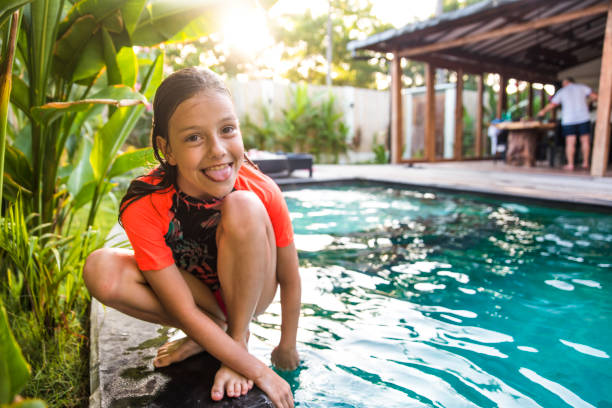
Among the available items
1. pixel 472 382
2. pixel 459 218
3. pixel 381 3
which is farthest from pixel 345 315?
pixel 381 3

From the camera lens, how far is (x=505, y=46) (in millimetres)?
10492

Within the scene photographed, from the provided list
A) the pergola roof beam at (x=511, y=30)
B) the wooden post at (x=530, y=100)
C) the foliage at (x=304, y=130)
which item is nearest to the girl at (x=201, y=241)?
the pergola roof beam at (x=511, y=30)

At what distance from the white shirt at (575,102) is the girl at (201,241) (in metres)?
7.53

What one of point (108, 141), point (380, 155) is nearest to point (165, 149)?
point (108, 141)

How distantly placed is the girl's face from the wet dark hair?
19mm

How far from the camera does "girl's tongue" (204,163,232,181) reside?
51.9 inches

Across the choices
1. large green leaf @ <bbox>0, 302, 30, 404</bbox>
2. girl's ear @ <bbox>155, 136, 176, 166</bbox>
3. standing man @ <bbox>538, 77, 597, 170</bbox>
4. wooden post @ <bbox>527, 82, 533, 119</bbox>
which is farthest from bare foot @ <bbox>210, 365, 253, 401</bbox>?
wooden post @ <bbox>527, 82, 533, 119</bbox>

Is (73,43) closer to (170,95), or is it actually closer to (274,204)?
(170,95)

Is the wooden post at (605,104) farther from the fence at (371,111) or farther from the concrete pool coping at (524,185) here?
the fence at (371,111)

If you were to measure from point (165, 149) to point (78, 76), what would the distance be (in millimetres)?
836

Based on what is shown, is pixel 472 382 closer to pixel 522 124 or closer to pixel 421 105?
pixel 522 124

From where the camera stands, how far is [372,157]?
1355cm

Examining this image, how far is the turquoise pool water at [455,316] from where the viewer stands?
1.53 metres

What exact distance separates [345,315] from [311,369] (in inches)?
22.5
